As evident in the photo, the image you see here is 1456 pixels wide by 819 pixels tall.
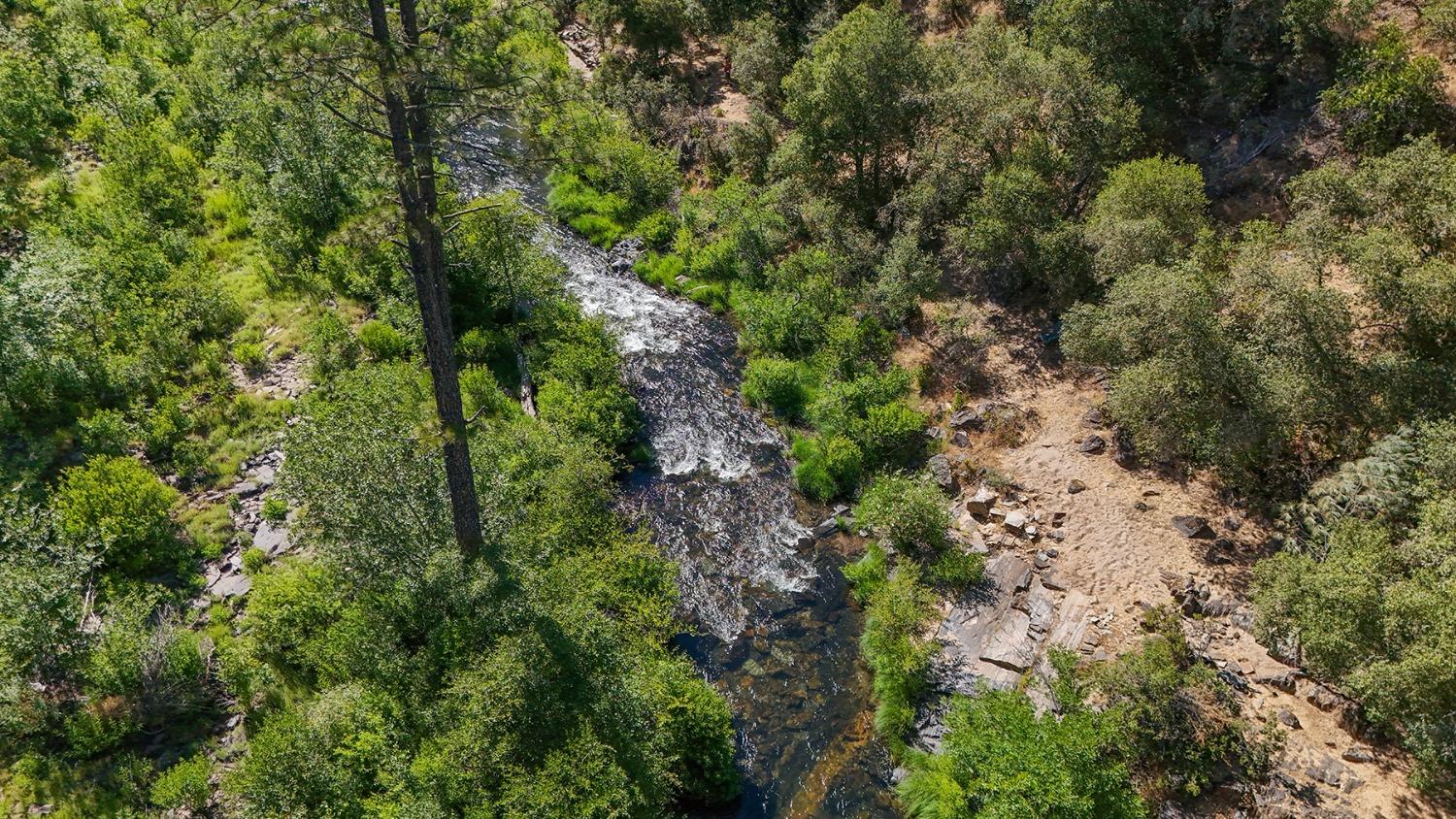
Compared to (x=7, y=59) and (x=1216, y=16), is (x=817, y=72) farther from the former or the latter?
(x=7, y=59)

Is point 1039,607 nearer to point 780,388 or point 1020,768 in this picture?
point 1020,768

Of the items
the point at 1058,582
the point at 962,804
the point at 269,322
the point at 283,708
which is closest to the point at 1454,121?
the point at 1058,582

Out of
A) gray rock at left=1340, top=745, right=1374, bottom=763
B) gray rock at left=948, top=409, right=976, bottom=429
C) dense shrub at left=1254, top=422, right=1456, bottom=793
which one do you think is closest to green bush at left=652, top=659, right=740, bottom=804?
dense shrub at left=1254, top=422, right=1456, bottom=793

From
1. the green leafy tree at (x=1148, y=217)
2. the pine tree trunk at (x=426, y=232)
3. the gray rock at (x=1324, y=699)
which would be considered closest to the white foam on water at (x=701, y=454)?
the pine tree trunk at (x=426, y=232)

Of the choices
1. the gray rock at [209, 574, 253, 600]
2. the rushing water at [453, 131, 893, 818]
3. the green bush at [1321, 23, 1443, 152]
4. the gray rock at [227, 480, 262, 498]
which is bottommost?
the rushing water at [453, 131, 893, 818]

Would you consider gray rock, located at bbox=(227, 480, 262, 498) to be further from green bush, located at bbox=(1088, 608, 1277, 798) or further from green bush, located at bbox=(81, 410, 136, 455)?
green bush, located at bbox=(1088, 608, 1277, 798)

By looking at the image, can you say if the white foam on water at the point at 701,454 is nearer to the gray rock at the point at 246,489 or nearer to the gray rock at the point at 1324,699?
the gray rock at the point at 246,489
